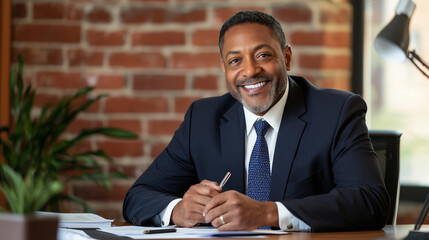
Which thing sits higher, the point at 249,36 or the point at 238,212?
the point at 249,36

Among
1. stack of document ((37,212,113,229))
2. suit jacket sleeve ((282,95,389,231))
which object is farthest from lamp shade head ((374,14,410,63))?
stack of document ((37,212,113,229))

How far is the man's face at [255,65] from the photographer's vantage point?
2.17 meters

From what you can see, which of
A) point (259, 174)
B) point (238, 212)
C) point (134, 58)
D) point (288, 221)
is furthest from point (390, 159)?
point (134, 58)

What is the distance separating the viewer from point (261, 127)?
2164 mm

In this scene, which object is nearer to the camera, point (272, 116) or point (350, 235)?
point (350, 235)

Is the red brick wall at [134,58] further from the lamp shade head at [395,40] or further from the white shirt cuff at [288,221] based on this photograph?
Result: the white shirt cuff at [288,221]

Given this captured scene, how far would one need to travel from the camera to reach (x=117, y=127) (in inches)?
123

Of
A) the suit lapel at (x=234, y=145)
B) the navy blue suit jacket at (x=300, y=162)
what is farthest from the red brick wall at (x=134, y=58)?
the suit lapel at (x=234, y=145)

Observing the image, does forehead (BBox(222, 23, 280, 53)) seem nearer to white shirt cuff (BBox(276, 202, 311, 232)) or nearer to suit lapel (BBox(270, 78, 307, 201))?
suit lapel (BBox(270, 78, 307, 201))

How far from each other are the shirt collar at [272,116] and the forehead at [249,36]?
208mm

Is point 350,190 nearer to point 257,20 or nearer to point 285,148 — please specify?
point 285,148

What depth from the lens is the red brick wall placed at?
3.05 meters

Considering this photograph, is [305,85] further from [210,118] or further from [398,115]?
[398,115]

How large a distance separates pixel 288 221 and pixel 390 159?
2.15 feet
